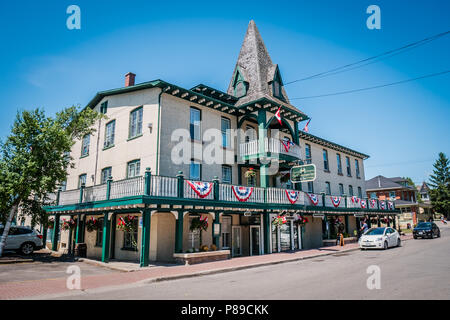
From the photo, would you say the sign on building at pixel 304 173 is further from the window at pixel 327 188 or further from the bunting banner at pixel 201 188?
the window at pixel 327 188

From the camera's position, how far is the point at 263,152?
64.8ft

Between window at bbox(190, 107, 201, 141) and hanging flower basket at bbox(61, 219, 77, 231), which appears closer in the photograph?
window at bbox(190, 107, 201, 141)

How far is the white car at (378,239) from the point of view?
20297 millimetres

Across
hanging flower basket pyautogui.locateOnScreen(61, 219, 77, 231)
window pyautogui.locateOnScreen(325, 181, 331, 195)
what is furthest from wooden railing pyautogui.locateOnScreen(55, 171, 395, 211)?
window pyautogui.locateOnScreen(325, 181, 331, 195)

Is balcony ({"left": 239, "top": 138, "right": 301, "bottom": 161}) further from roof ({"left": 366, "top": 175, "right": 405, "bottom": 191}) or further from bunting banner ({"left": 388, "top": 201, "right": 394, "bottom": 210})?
roof ({"left": 366, "top": 175, "right": 405, "bottom": 191})

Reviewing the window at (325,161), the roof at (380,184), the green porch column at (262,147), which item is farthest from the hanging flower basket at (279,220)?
the roof at (380,184)

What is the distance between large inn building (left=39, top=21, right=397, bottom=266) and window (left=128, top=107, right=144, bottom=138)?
7 cm

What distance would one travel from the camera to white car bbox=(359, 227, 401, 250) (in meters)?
20.3

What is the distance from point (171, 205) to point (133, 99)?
840cm

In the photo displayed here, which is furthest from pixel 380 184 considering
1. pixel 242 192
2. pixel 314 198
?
pixel 242 192

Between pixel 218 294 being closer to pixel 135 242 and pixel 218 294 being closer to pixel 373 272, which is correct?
pixel 373 272

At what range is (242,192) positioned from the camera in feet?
57.8

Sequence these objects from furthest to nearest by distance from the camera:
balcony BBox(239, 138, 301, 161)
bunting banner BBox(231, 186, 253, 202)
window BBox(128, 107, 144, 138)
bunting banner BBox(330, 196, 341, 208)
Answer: bunting banner BBox(330, 196, 341, 208)
balcony BBox(239, 138, 301, 161)
window BBox(128, 107, 144, 138)
bunting banner BBox(231, 186, 253, 202)
